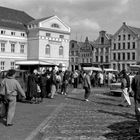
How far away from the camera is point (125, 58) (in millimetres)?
79562

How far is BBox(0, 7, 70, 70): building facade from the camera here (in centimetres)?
5631

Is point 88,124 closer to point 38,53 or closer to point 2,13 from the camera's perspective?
point 38,53

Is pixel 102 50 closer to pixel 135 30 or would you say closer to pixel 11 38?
pixel 135 30

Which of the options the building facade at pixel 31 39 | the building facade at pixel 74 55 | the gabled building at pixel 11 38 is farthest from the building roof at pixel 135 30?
the gabled building at pixel 11 38

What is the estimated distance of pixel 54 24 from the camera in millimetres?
59969

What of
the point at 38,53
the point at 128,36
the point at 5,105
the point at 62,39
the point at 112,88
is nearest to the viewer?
the point at 5,105

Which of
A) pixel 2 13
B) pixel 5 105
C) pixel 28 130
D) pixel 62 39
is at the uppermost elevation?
pixel 2 13

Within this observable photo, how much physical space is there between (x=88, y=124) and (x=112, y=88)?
12754mm

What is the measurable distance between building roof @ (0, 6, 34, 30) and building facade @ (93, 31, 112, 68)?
2528cm

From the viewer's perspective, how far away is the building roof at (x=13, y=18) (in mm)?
57750

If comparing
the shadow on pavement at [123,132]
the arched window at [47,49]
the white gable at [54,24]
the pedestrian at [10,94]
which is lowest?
the shadow on pavement at [123,132]

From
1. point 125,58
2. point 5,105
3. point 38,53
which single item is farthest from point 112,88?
point 125,58

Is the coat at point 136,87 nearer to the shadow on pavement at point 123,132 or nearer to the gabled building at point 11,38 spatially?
the shadow on pavement at point 123,132

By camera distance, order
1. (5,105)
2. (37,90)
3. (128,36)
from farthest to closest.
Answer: (128,36) → (37,90) → (5,105)
